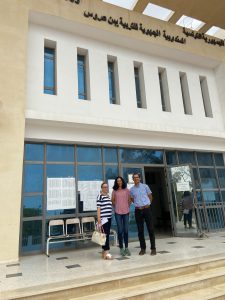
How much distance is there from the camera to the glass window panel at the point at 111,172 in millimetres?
7450

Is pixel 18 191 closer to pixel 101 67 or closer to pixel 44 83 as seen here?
pixel 44 83

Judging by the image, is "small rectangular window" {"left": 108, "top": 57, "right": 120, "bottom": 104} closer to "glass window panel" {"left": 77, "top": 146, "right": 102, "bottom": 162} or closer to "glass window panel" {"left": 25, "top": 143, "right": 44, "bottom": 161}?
"glass window panel" {"left": 77, "top": 146, "right": 102, "bottom": 162}

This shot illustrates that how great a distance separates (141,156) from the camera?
324 inches

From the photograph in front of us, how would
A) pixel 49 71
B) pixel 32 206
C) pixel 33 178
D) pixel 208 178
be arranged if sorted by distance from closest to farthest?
pixel 32 206
pixel 33 178
pixel 49 71
pixel 208 178

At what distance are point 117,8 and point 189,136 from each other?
5117 millimetres

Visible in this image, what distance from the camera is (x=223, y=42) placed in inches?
404

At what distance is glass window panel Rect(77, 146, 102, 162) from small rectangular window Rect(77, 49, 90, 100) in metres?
1.62

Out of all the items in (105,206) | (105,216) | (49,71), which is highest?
(49,71)

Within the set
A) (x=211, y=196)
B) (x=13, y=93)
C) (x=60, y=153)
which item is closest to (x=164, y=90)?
(x=211, y=196)

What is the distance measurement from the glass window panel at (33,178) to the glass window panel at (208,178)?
19.3 feet

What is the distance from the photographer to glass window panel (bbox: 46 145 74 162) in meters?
6.91

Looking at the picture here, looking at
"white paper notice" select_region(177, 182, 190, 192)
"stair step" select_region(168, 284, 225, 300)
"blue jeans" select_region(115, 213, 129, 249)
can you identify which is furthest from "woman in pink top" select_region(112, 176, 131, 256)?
"white paper notice" select_region(177, 182, 190, 192)

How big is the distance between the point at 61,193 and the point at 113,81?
163 inches

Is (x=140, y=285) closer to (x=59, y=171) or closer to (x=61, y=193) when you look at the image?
(x=61, y=193)
